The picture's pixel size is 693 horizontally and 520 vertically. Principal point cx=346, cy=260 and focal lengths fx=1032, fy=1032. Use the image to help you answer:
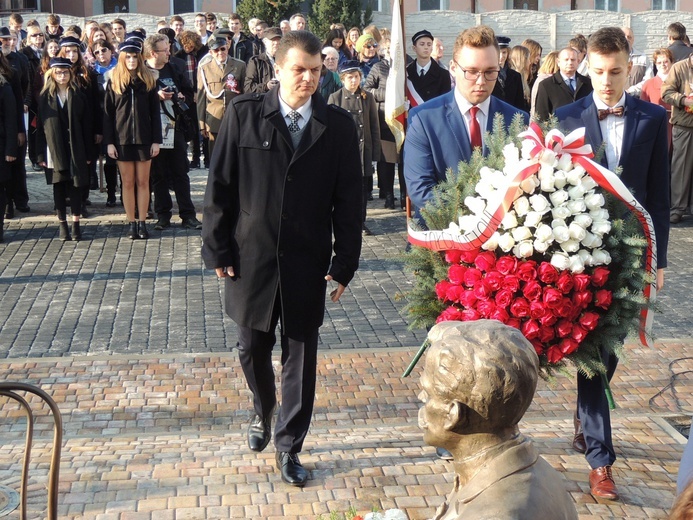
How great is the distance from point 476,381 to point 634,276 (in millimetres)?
2667

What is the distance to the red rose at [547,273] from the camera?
15.4 ft

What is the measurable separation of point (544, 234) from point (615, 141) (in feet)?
3.96

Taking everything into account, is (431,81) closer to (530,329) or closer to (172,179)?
(172,179)

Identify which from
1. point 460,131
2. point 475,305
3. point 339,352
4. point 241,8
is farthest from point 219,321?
point 241,8

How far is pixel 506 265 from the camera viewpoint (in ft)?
15.5

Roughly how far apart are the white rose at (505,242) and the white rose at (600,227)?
389 mm

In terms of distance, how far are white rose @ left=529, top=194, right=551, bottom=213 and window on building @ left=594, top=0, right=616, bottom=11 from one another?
4042cm

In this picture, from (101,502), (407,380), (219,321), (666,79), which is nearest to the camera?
(101,502)

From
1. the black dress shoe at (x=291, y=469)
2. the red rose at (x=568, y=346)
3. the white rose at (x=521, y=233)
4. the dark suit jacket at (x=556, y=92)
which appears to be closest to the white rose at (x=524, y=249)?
the white rose at (x=521, y=233)

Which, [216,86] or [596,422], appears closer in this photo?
[596,422]

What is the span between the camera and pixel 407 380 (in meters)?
7.38

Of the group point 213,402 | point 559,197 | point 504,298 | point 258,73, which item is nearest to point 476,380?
point 504,298

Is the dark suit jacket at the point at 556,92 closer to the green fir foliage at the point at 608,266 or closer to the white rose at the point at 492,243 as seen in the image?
the green fir foliage at the point at 608,266

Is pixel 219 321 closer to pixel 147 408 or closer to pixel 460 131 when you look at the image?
pixel 147 408
